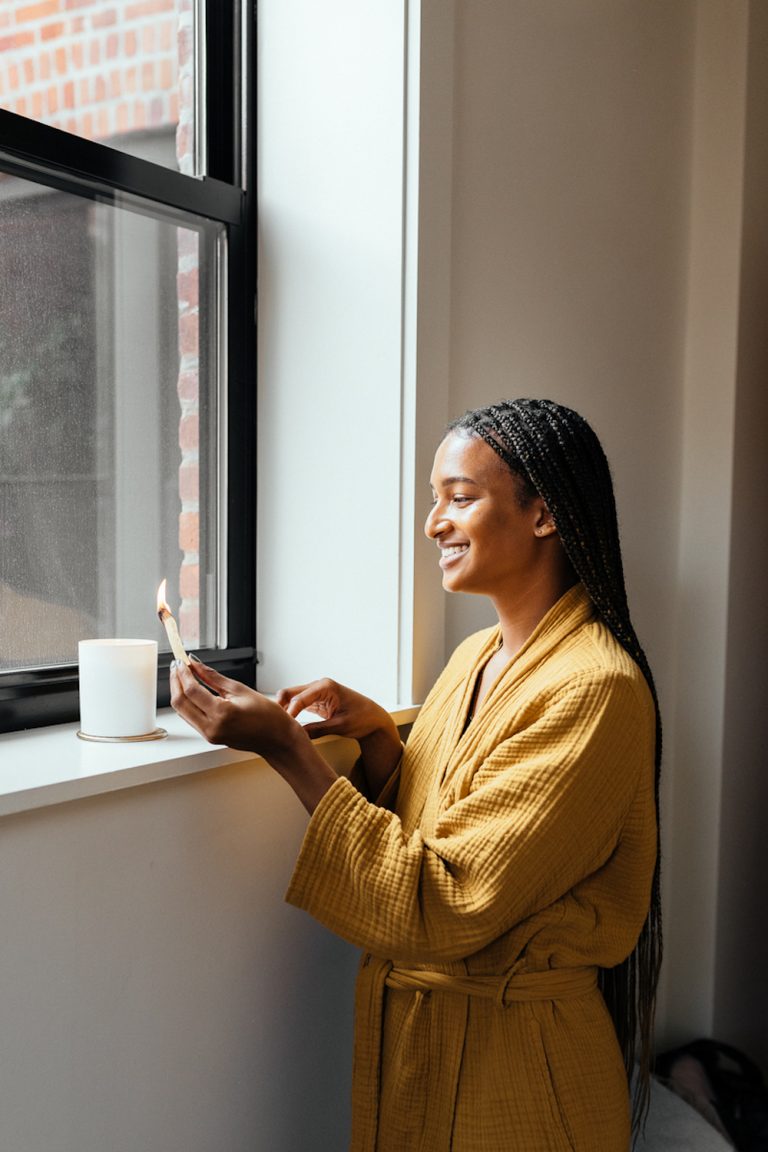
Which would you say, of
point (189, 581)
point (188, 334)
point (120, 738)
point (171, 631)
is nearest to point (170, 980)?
point (120, 738)

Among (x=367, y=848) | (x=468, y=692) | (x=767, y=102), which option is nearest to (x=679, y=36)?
(x=767, y=102)

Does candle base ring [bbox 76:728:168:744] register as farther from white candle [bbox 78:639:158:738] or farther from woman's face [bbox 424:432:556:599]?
woman's face [bbox 424:432:556:599]

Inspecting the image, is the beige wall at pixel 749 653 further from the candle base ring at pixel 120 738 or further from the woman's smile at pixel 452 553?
the candle base ring at pixel 120 738

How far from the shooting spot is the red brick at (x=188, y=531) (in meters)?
1.37

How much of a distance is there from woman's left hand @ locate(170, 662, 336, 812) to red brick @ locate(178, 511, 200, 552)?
0.38 metres

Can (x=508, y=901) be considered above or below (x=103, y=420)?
below

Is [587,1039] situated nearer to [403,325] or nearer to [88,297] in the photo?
[403,325]

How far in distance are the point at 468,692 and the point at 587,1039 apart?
14.4 inches

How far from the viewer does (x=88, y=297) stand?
4.07 ft

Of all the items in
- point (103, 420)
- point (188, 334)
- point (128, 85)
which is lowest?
point (103, 420)

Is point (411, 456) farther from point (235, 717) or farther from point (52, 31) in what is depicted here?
point (52, 31)

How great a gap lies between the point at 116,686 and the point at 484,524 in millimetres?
402

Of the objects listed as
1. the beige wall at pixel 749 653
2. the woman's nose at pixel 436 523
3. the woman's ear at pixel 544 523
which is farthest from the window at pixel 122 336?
the beige wall at pixel 749 653

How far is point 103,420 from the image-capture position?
1.27m
